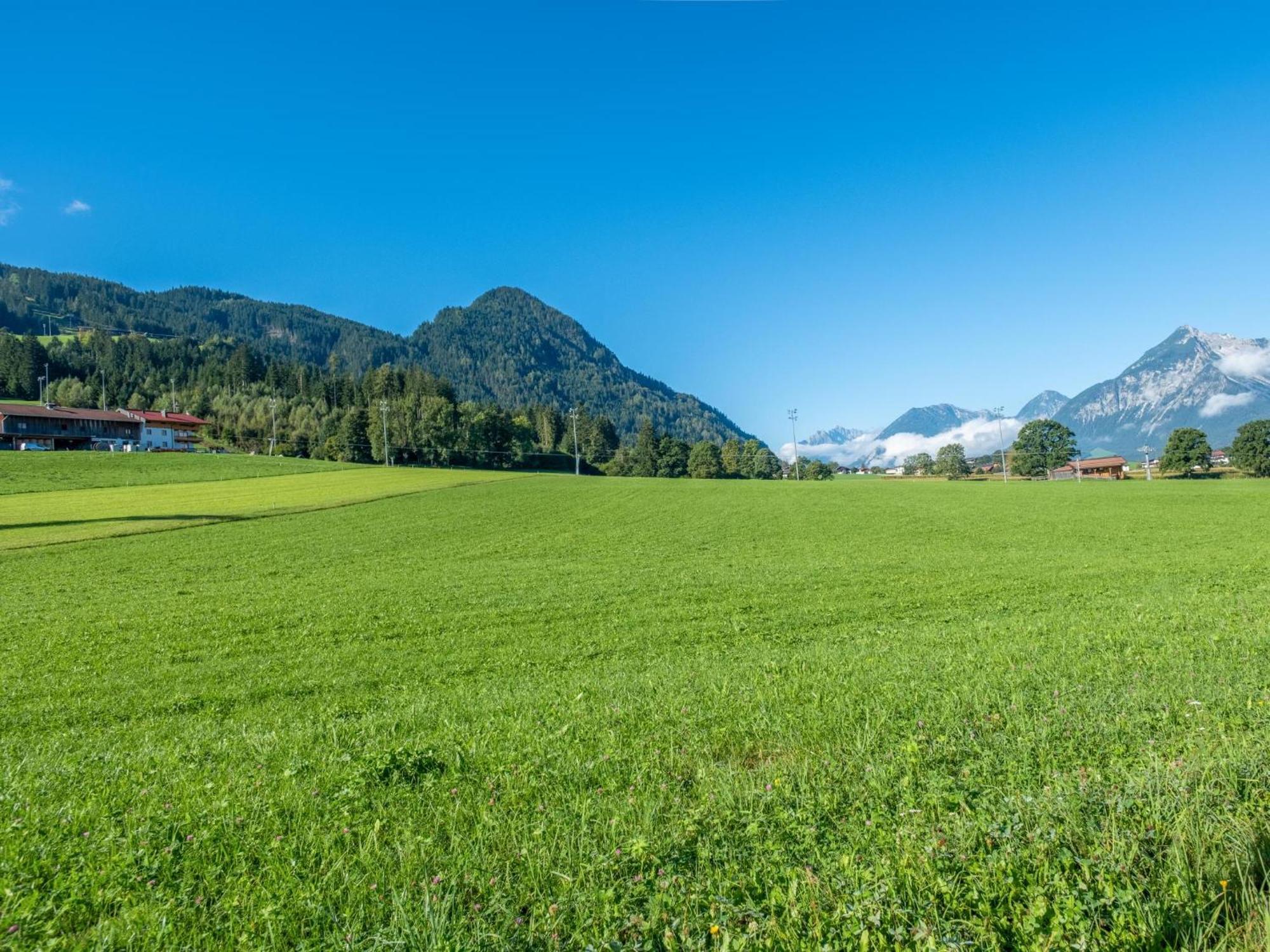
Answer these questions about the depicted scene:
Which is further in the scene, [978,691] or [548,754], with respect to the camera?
[978,691]

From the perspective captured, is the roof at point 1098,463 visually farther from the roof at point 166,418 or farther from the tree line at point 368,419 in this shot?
the roof at point 166,418

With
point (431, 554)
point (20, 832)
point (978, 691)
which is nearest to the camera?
point (20, 832)

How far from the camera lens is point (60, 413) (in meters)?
135

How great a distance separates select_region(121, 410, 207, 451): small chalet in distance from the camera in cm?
15088

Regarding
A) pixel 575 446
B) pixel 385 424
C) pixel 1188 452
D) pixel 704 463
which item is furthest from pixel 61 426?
pixel 1188 452

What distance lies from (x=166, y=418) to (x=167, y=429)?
291 centimetres

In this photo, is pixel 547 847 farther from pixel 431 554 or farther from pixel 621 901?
pixel 431 554

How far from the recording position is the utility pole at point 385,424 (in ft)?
456

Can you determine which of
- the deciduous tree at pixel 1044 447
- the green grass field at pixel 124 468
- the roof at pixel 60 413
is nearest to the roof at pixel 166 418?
the roof at pixel 60 413

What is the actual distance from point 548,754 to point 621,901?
8.03 feet

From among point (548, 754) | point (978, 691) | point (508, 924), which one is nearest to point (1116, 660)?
point (978, 691)

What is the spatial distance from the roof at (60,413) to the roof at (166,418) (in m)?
2.66

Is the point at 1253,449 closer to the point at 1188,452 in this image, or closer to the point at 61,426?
the point at 1188,452

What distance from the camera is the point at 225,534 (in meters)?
39.5
